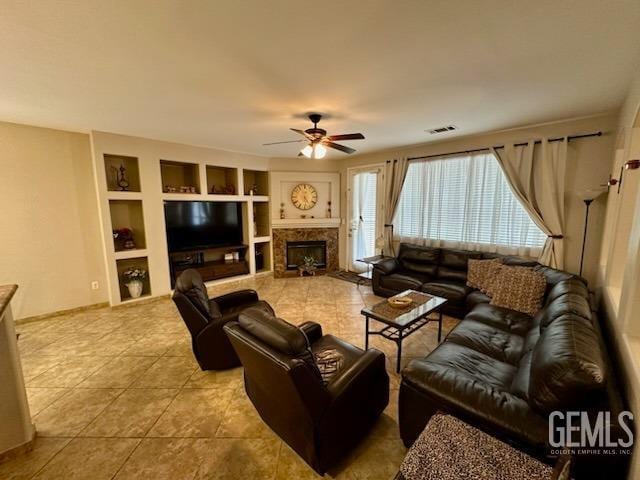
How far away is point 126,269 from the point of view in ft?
14.2

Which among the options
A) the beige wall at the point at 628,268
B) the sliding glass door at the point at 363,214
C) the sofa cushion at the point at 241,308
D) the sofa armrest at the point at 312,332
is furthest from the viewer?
the sliding glass door at the point at 363,214

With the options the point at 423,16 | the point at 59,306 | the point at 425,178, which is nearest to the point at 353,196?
the point at 425,178

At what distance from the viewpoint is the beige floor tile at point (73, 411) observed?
192 centimetres

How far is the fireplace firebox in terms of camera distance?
5910 mm

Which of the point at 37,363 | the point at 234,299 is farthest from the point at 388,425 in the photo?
the point at 37,363

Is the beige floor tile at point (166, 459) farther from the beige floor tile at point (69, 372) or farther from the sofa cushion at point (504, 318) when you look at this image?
the sofa cushion at point (504, 318)

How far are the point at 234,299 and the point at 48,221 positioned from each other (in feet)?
9.64

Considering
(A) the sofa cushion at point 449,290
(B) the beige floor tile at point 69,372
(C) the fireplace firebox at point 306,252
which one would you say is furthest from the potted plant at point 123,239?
(A) the sofa cushion at point 449,290

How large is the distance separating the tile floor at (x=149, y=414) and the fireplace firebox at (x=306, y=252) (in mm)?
2516

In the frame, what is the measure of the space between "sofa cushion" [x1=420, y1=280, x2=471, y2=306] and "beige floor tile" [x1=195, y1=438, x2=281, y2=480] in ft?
9.11

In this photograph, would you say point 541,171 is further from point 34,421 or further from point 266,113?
point 34,421

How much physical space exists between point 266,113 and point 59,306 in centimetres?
398

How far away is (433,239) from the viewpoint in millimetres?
4637

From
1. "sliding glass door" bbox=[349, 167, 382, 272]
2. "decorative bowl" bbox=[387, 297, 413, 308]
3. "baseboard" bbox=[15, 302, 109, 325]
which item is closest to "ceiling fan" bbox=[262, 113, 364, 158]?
"decorative bowl" bbox=[387, 297, 413, 308]
